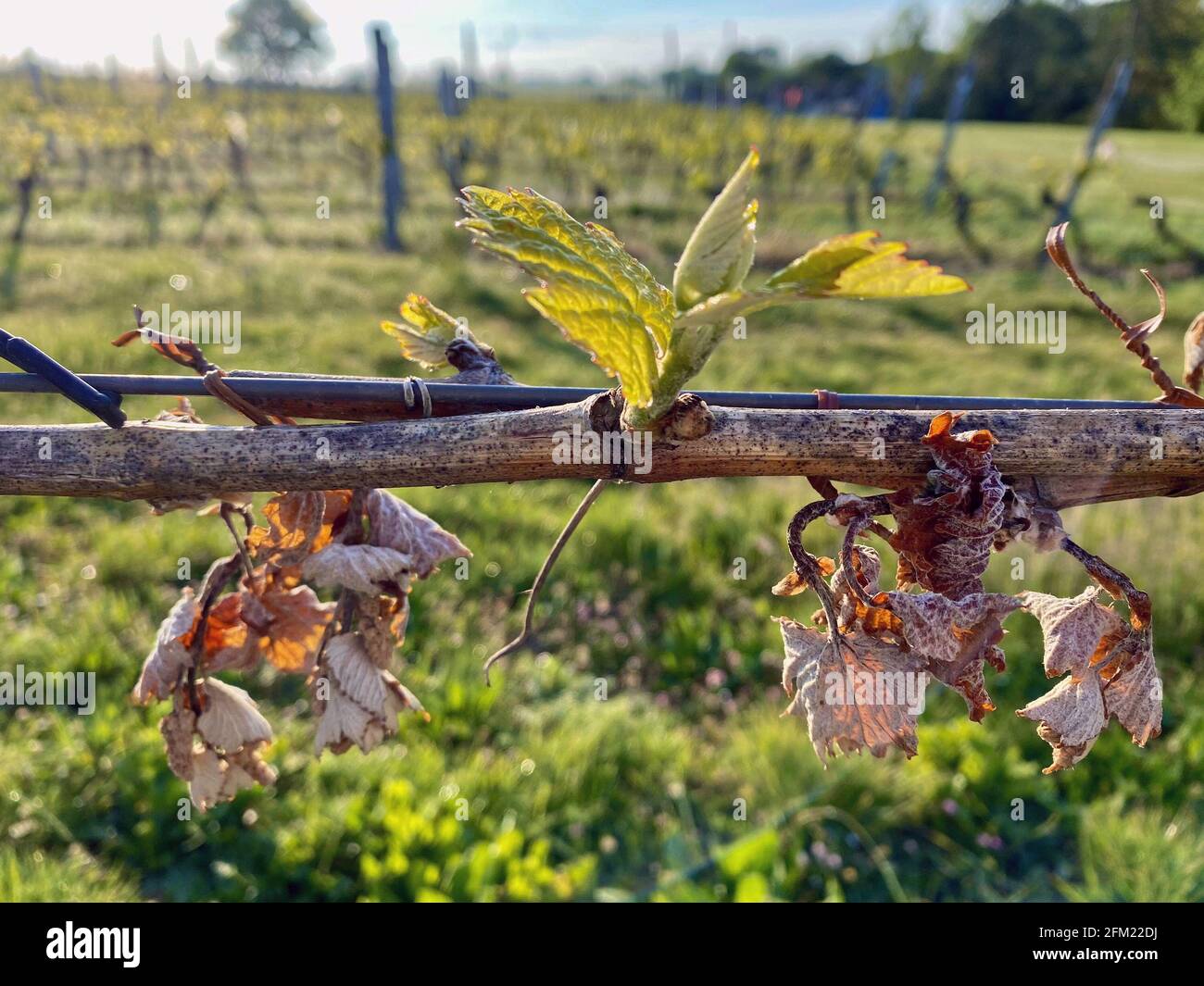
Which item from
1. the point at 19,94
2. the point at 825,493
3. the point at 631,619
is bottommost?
the point at 631,619

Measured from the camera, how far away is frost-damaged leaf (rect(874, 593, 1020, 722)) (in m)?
0.81

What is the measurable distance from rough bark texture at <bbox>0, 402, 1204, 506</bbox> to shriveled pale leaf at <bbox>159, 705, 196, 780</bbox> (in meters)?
0.39

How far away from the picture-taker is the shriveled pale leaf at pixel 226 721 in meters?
1.11

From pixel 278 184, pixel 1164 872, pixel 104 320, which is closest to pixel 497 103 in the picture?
pixel 278 184

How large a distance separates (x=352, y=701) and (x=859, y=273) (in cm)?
73

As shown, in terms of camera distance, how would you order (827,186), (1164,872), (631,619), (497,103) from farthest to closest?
(497,103), (827,186), (631,619), (1164,872)

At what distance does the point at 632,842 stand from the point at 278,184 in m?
18.7

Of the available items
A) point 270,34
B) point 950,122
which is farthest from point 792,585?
point 270,34

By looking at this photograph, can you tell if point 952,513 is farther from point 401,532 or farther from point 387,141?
point 387,141

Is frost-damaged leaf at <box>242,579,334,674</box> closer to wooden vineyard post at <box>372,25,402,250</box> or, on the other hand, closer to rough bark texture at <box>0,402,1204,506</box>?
rough bark texture at <box>0,402,1204,506</box>

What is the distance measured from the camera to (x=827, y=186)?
20.6 m

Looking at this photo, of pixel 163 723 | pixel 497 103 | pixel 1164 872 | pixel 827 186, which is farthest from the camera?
pixel 497 103

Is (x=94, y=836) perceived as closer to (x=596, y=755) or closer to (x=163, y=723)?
(x=596, y=755)

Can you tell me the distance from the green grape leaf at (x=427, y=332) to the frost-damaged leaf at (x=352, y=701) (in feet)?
1.10
